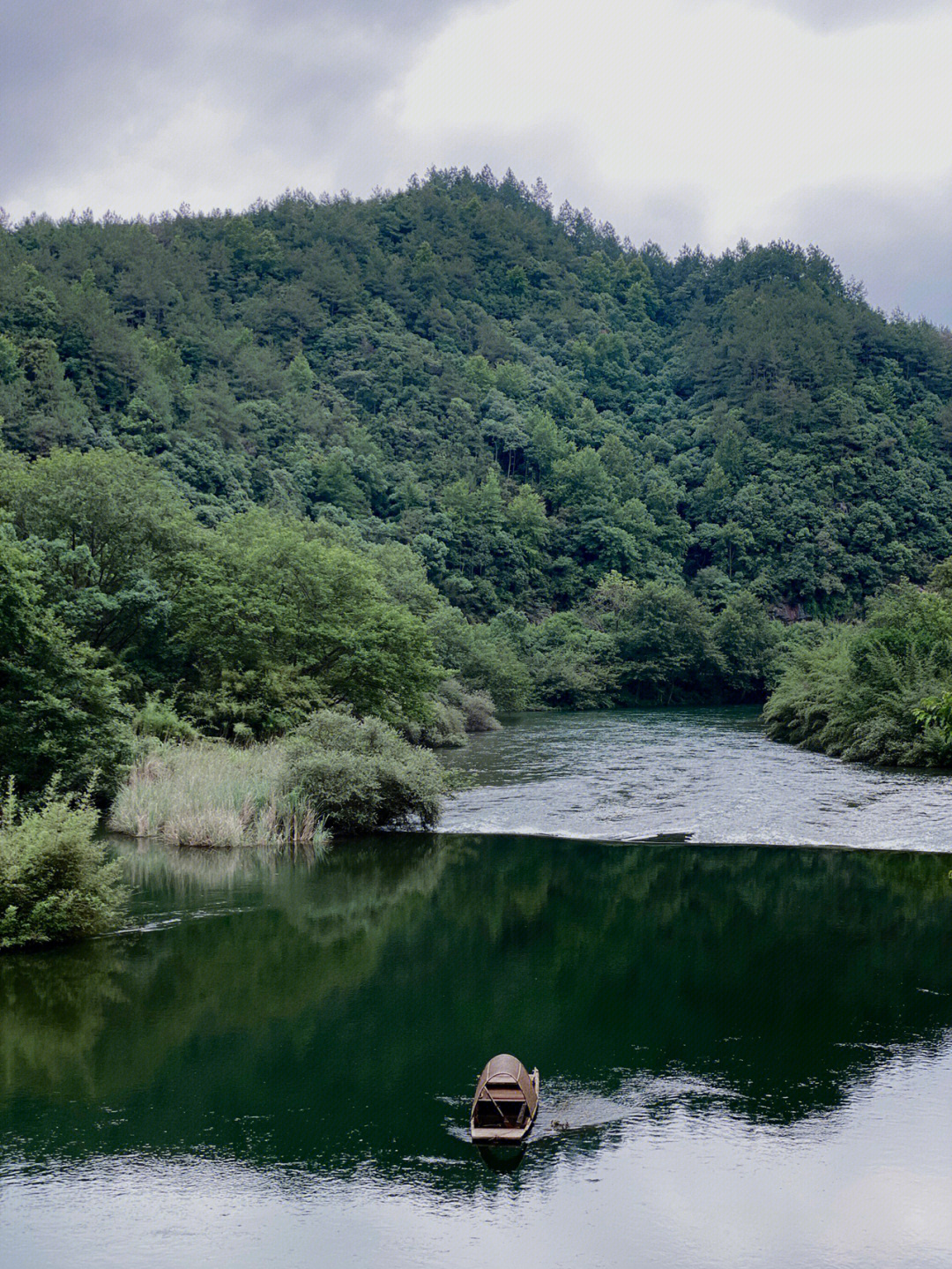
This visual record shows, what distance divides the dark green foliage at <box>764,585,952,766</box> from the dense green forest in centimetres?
1560

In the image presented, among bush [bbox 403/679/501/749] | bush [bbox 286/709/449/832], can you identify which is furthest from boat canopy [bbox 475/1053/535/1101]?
bush [bbox 403/679/501/749]

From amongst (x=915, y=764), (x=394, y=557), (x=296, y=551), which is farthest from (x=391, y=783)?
(x=394, y=557)

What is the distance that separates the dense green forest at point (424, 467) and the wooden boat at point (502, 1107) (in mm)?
16849

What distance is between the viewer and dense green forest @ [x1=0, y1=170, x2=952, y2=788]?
37.4m

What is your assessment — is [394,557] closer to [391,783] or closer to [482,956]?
[391,783]

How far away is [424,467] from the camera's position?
11575 cm

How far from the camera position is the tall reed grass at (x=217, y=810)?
2539 cm

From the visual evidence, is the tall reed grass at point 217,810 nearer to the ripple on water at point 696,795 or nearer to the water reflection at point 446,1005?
the water reflection at point 446,1005

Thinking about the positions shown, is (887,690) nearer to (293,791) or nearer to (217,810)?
(293,791)

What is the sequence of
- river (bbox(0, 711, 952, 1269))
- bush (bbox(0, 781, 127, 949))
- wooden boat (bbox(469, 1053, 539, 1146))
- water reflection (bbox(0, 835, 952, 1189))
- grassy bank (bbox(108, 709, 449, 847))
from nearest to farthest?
river (bbox(0, 711, 952, 1269)), wooden boat (bbox(469, 1053, 539, 1146)), water reflection (bbox(0, 835, 952, 1189)), bush (bbox(0, 781, 127, 949)), grassy bank (bbox(108, 709, 449, 847))

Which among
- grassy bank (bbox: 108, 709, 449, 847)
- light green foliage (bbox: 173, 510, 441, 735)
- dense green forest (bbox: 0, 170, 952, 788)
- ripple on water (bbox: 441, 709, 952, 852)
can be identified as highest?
dense green forest (bbox: 0, 170, 952, 788)

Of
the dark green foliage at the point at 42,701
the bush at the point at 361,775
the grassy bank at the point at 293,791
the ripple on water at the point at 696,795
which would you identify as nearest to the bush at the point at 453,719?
the ripple on water at the point at 696,795

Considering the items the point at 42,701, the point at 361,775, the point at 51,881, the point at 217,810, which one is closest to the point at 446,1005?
the point at 51,881

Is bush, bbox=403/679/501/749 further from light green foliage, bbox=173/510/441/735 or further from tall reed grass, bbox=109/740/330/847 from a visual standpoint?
tall reed grass, bbox=109/740/330/847
